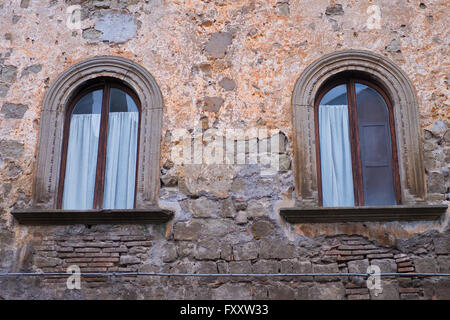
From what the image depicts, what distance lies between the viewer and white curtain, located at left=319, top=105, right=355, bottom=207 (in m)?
5.87

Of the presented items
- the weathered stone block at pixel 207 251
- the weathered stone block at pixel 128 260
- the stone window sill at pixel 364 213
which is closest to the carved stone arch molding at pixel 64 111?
the weathered stone block at pixel 128 260

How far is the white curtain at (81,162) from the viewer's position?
602cm

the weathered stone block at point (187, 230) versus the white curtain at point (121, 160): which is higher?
the white curtain at point (121, 160)

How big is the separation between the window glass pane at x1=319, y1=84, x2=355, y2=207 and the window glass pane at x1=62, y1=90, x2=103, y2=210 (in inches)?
96.6

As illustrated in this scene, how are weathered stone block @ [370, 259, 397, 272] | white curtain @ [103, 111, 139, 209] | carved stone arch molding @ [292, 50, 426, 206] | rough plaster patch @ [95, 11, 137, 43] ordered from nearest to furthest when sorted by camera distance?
weathered stone block @ [370, 259, 397, 272] → carved stone arch molding @ [292, 50, 426, 206] → white curtain @ [103, 111, 139, 209] → rough plaster patch @ [95, 11, 137, 43]

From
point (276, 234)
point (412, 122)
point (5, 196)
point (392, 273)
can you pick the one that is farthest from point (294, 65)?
point (5, 196)

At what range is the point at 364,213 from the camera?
5.54m

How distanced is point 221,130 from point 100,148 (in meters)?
1.35

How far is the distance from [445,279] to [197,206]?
2.50 meters

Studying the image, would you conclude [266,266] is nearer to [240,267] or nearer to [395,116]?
[240,267]

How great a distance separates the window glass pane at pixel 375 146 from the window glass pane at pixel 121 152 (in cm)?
244

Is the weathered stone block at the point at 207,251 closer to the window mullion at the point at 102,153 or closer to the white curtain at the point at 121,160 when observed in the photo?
the white curtain at the point at 121,160

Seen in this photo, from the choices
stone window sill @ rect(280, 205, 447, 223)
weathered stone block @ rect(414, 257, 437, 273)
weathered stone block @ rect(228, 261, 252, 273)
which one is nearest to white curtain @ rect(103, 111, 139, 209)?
weathered stone block @ rect(228, 261, 252, 273)

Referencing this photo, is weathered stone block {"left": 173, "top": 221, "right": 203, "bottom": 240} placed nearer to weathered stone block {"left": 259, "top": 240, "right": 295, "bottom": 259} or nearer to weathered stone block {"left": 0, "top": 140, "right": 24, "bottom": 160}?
weathered stone block {"left": 259, "top": 240, "right": 295, "bottom": 259}
